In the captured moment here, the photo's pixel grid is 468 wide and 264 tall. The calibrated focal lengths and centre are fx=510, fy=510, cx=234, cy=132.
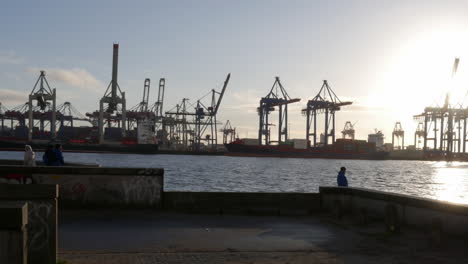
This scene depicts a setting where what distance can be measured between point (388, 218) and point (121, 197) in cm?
593

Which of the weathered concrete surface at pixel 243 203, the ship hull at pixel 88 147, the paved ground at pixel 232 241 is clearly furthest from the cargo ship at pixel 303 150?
the paved ground at pixel 232 241

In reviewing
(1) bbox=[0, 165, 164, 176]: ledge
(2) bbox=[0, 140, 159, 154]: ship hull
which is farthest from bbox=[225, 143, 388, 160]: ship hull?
(1) bbox=[0, 165, 164, 176]: ledge

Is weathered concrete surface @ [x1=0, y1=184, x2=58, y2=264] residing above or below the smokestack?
below

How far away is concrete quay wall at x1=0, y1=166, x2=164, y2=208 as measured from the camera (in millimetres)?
11500

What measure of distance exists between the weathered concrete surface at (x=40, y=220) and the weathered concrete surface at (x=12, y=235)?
1423 mm

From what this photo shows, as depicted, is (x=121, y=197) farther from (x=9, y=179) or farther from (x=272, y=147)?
(x=272, y=147)

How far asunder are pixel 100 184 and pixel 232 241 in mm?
4416

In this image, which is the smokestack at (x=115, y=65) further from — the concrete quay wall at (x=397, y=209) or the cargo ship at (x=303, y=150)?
the concrete quay wall at (x=397, y=209)

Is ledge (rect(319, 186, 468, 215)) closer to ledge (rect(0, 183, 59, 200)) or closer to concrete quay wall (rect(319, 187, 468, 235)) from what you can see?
concrete quay wall (rect(319, 187, 468, 235))

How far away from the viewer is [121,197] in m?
11.8

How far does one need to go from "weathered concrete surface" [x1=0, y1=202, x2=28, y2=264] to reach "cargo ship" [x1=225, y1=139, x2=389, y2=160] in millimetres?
129072

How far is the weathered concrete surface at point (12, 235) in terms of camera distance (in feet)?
14.6

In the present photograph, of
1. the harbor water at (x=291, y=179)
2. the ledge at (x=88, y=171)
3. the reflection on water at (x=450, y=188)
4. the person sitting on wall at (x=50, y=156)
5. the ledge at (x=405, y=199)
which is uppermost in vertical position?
the person sitting on wall at (x=50, y=156)

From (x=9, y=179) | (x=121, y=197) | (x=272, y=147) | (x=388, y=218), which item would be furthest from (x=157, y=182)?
(x=272, y=147)
